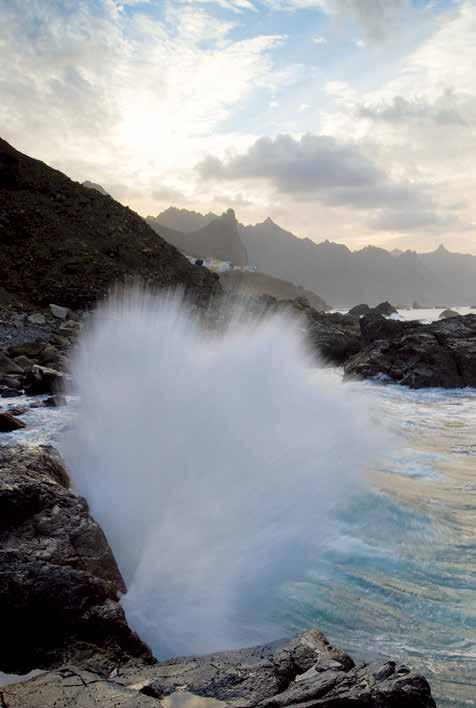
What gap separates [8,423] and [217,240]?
575 feet

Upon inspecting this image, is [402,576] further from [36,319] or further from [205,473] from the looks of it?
[36,319]

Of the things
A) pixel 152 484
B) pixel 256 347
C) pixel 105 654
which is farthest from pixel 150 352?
pixel 105 654

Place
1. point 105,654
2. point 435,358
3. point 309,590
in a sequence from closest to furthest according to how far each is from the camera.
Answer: point 105,654 < point 309,590 < point 435,358

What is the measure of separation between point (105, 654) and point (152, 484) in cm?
323

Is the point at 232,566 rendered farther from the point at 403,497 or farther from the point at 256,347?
the point at 256,347

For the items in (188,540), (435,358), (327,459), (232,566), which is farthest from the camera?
(435,358)

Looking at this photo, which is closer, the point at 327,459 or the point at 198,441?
the point at 198,441

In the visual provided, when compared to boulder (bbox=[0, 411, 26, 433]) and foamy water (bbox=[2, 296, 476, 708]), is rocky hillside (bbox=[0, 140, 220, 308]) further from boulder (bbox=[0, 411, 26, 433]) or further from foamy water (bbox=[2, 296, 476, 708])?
foamy water (bbox=[2, 296, 476, 708])

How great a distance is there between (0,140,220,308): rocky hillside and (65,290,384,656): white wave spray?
49.2ft

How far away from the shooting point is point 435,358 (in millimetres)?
18969

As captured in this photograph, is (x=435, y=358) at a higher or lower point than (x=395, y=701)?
higher

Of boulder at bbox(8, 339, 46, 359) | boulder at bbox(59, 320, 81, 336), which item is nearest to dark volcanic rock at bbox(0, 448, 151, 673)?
boulder at bbox(8, 339, 46, 359)

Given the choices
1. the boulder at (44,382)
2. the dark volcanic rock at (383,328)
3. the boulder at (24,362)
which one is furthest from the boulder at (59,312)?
the dark volcanic rock at (383,328)

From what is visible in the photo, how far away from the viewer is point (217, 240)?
179750 millimetres
